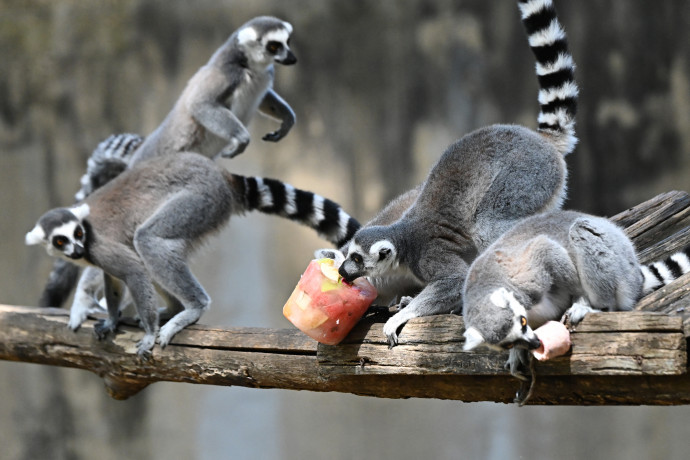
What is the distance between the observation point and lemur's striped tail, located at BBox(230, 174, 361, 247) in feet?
15.3

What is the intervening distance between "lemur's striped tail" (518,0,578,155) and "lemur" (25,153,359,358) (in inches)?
59.1

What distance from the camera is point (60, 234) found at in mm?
4109

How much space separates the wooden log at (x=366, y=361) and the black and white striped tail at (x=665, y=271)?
0.63 m

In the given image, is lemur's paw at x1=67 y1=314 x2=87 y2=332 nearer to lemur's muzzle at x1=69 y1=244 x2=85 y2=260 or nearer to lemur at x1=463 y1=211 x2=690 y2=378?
lemur's muzzle at x1=69 y1=244 x2=85 y2=260

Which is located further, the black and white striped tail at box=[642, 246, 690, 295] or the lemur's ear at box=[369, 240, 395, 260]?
the lemur's ear at box=[369, 240, 395, 260]

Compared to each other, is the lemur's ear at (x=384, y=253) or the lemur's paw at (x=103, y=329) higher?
the lemur's ear at (x=384, y=253)

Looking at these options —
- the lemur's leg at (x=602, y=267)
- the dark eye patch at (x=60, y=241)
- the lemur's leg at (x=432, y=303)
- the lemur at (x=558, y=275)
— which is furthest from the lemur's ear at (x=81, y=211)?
the lemur's leg at (x=602, y=267)

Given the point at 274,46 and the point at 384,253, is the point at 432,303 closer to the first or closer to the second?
the point at 384,253

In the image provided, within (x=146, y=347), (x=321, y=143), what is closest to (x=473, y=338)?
(x=146, y=347)

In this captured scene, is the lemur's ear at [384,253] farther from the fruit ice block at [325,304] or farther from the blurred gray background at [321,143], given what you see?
the blurred gray background at [321,143]

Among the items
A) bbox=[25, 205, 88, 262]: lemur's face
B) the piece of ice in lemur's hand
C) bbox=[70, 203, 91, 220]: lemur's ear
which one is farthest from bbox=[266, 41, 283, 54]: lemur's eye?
the piece of ice in lemur's hand

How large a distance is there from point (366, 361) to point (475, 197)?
999 millimetres

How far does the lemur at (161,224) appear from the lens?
419cm

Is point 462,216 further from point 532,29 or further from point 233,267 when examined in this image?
point 233,267
